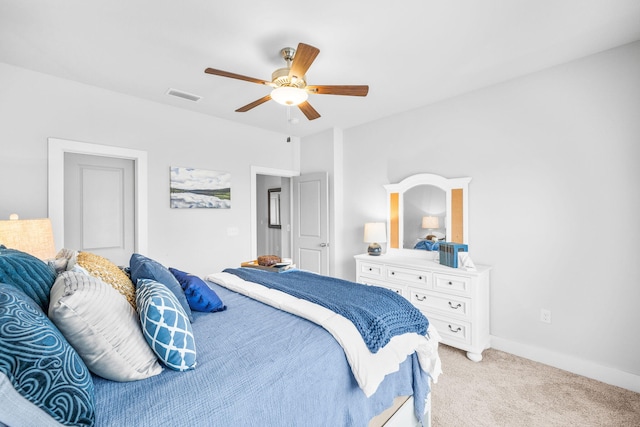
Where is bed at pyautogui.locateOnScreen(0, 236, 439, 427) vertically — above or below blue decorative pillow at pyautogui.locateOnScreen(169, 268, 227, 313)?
below

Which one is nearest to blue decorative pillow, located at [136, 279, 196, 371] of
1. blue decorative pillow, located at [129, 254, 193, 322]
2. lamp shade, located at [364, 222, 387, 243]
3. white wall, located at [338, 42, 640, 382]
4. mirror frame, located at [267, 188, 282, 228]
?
blue decorative pillow, located at [129, 254, 193, 322]

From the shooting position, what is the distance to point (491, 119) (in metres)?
2.92

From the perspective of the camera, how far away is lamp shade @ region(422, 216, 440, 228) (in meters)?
3.28

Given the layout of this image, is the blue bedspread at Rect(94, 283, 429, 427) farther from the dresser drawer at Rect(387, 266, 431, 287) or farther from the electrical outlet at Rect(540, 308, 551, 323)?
the electrical outlet at Rect(540, 308, 551, 323)

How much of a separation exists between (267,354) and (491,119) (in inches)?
120

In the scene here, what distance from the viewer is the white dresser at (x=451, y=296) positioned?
2641mm

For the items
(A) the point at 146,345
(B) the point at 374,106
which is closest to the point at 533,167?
(B) the point at 374,106

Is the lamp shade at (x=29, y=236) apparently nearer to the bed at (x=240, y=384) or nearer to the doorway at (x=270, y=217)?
the bed at (x=240, y=384)

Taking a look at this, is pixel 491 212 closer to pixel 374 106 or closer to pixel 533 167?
pixel 533 167

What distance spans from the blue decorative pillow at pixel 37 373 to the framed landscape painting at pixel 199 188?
9.17 feet

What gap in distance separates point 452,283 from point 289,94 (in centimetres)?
226

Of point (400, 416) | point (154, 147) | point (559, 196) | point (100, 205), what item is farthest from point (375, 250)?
point (100, 205)

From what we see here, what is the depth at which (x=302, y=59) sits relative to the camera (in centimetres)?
185

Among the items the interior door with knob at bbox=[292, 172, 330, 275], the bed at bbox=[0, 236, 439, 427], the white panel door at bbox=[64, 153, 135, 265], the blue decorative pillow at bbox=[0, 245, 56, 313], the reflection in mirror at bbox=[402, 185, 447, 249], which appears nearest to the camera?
the bed at bbox=[0, 236, 439, 427]
